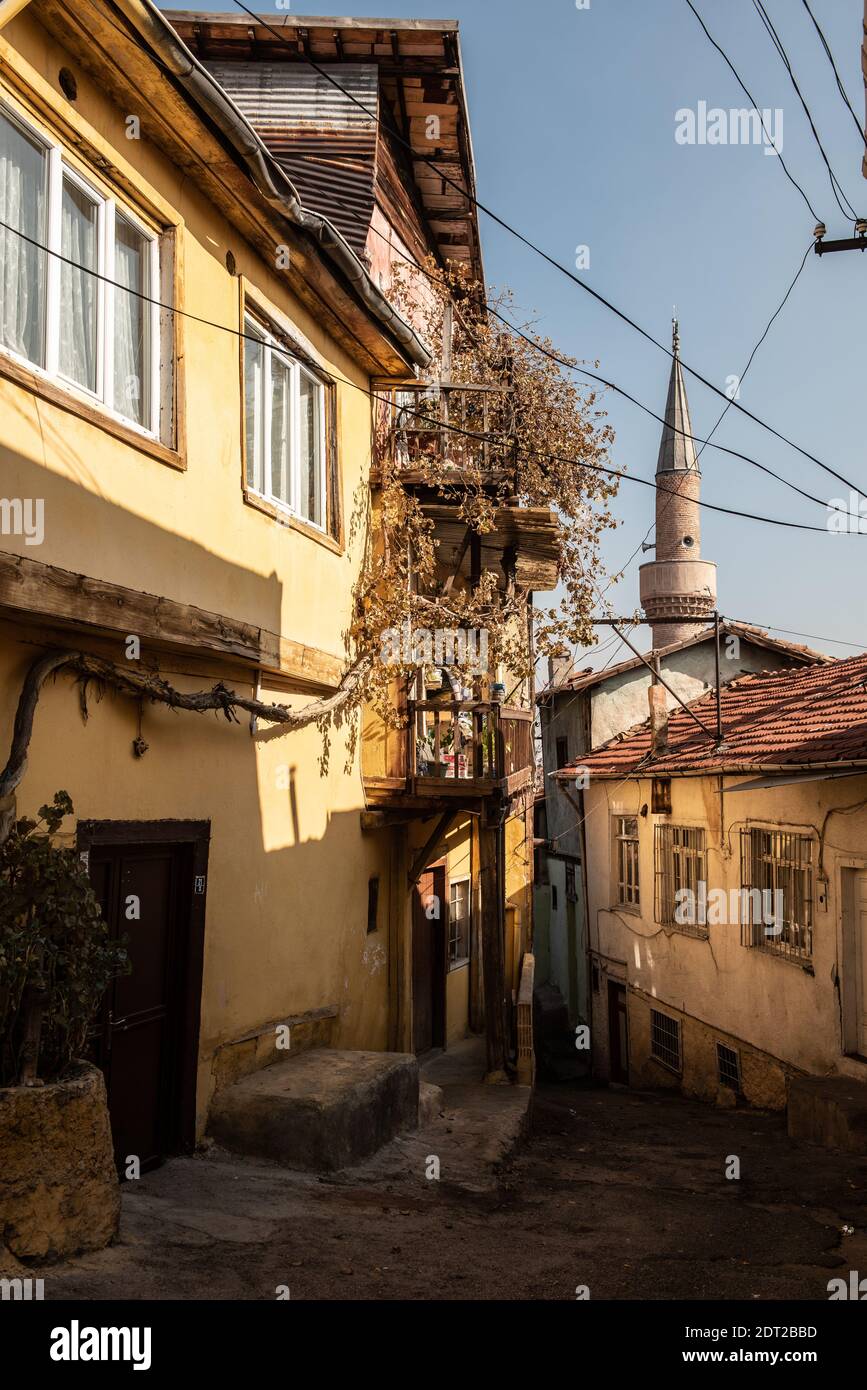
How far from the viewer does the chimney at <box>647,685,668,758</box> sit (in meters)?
17.8

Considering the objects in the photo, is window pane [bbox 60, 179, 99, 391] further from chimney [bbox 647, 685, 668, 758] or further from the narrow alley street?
chimney [bbox 647, 685, 668, 758]

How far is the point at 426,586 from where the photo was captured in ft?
44.5

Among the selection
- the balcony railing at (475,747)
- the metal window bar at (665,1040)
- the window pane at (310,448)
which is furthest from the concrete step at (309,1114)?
the metal window bar at (665,1040)

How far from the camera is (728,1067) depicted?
15.1m

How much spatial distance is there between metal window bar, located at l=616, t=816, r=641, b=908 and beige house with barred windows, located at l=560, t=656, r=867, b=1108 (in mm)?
38

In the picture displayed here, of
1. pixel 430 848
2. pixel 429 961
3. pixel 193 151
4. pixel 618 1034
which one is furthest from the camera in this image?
pixel 618 1034

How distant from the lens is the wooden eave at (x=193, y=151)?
588 centimetres

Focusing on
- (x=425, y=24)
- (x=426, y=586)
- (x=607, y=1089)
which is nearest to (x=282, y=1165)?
(x=426, y=586)

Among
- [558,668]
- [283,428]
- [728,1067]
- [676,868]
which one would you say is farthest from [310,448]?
[558,668]

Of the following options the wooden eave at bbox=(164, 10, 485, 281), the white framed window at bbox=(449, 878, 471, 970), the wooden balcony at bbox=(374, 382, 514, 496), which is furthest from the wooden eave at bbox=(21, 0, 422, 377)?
the white framed window at bbox=(449, 878, 471, 970)

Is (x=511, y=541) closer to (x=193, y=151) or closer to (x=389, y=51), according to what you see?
(x=389, y=51)

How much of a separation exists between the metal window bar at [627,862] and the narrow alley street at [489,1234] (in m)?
9.52

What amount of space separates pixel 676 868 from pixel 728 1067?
3055mm
